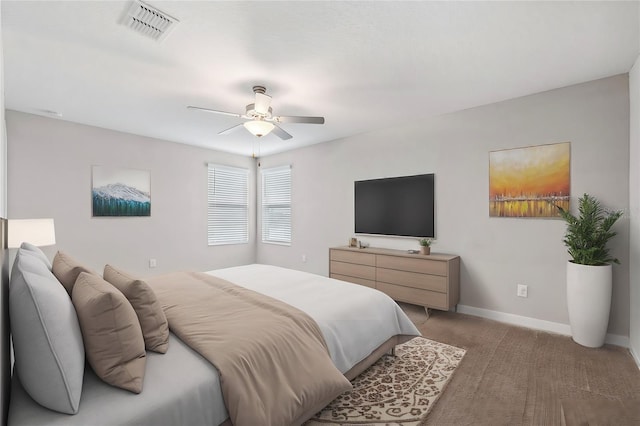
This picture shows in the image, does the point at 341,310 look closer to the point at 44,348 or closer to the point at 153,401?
the point at 153,401

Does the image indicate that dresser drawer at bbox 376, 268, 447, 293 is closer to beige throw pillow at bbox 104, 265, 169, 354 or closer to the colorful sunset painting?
the colorful sunset painting

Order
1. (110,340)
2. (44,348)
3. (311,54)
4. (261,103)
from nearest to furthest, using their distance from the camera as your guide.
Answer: (44,348)
(110,340)
(311,54)
(261,103)

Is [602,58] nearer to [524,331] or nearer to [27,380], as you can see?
[524,331]

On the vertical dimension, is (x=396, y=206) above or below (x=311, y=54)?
below

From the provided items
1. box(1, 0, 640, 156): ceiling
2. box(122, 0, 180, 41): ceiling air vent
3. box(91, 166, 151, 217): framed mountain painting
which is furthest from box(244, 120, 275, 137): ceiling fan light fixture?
box(91, 166, 151, 217): framed mountain painting

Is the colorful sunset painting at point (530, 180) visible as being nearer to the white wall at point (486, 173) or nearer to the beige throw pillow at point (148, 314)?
the white wall at point (486, 173)

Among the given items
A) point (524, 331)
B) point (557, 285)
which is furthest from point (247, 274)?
point (557, 285)

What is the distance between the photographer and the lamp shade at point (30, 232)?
8.28 feet

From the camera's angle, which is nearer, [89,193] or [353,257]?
[89,193]

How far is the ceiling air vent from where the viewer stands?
5.99 ft

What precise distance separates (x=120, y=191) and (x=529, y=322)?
5.43m

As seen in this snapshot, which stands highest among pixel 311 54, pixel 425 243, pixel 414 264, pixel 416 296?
pixel 311 54

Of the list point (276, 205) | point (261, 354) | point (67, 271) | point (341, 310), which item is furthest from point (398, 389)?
point (276, 205)

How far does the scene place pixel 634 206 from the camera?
8.28ft
